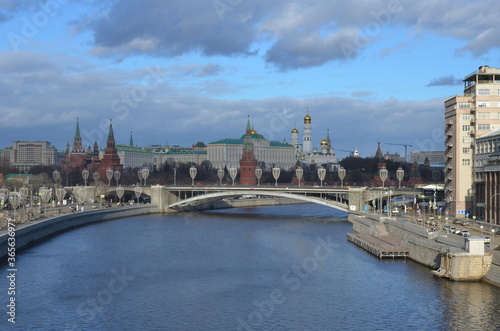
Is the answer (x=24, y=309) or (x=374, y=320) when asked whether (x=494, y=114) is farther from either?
(x=24, y=309)

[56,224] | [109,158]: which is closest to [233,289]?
[56,224]

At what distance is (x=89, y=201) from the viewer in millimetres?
110125

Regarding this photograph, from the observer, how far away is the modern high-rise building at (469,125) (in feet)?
207

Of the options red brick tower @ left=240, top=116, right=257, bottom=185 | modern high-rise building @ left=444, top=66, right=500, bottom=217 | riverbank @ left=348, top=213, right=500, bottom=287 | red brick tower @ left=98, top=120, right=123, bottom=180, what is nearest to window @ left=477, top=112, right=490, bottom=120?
modern high-rise building @ left=444, top=66, right=500, bottom=217

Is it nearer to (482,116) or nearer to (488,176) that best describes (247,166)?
(482,116)

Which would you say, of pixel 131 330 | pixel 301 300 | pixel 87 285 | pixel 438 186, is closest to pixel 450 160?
pixel 438 186

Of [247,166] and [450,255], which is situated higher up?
[247,166]

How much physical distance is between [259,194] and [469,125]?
34750mm

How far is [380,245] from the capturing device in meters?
52.6

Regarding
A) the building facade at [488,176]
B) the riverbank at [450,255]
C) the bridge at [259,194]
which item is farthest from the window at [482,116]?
the bridge at [259,194]

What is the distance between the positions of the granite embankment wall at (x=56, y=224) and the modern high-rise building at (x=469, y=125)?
3847 cm

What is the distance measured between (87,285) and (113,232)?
1177 inches

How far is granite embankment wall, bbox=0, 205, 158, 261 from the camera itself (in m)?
52.0

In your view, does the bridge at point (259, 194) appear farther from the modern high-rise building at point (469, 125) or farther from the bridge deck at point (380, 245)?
the bridge deck at point (380, 245)
